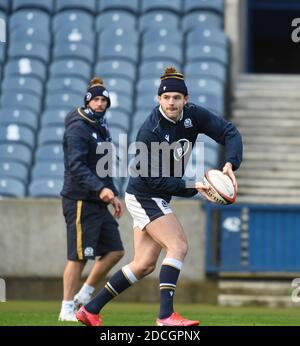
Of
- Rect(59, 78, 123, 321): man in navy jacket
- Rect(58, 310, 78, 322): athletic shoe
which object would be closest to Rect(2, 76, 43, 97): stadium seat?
Rect(59, 78, 123, 321): man in navy jacket

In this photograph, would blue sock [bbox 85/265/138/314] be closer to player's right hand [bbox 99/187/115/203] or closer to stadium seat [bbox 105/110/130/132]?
player's right hand [bbox 99/187/115/203]

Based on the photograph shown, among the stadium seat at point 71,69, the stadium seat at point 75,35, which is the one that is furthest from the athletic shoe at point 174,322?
the stadium seat at point 75,35

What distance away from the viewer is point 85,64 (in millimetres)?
18281

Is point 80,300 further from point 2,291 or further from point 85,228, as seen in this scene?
point 2,291

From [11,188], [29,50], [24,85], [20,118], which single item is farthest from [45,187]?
[29,50]

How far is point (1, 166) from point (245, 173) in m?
3.52

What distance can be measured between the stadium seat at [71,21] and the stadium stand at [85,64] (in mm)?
16

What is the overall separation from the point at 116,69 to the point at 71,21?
5.70ft

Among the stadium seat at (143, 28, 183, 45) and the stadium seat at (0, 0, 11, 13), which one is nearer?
the stadium seat at (143, 28, 183, 45)

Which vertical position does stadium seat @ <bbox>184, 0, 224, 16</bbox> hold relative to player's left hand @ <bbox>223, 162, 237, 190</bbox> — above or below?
above

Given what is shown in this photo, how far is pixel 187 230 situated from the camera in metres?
14.8

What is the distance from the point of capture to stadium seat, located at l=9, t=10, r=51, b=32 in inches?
756

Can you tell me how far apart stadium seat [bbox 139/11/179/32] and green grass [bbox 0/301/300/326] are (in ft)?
19.8
